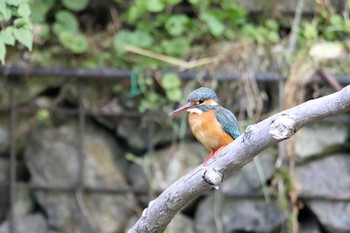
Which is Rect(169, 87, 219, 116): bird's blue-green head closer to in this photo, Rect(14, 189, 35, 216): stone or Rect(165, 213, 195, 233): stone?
Rect(165, 213, 195, 233): stone

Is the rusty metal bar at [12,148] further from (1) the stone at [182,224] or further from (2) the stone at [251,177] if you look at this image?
(2) the stone at [251,177]

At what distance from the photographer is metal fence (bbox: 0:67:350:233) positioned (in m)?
4.36

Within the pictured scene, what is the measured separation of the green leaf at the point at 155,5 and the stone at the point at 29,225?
1334 mm

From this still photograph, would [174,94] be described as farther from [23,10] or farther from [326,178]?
[23,10]

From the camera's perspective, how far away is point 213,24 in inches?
179

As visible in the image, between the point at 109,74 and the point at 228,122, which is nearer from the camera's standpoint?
the point at 228,122

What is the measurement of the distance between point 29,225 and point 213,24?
154cm

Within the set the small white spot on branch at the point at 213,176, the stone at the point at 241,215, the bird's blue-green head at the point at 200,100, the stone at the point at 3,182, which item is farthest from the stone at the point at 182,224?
the small white spot on branch at the point at 213,176

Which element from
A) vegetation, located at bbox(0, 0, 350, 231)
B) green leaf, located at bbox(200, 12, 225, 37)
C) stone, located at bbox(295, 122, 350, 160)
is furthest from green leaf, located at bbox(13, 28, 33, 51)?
stone, located at bbox(295, 122, 350, 160)

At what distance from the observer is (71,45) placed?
4457 millimetres

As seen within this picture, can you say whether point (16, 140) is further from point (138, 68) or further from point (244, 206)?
point (244, 206)

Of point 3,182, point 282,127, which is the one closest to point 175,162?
point 3,182

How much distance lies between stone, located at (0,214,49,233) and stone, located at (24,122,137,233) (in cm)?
5

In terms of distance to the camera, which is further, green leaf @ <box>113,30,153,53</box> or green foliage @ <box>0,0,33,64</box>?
green leaf @ <box>113,30,153,53</box>
